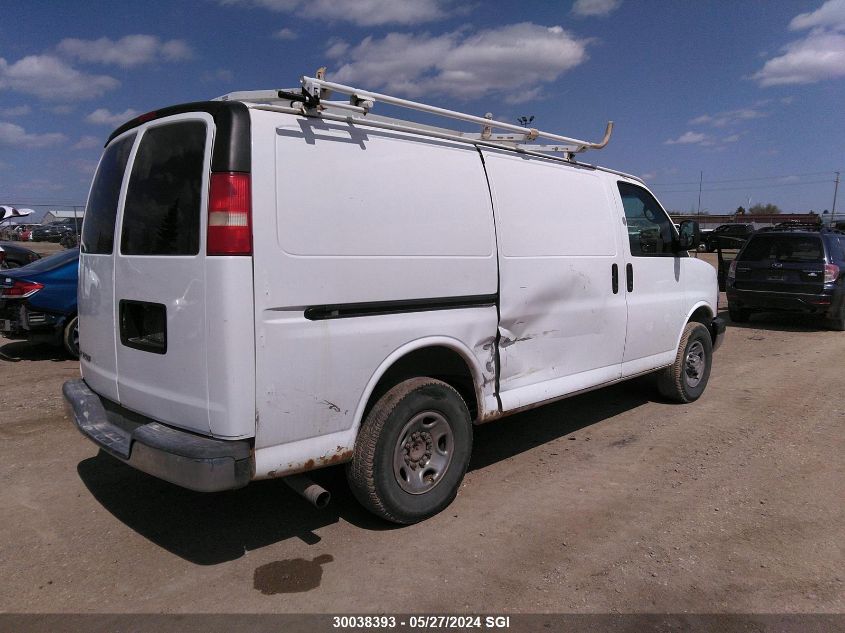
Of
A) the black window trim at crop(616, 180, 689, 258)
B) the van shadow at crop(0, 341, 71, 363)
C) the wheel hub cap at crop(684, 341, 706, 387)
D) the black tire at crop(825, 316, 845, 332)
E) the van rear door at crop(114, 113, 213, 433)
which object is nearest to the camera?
the van rear door at crop(114, 113, 213, 433)

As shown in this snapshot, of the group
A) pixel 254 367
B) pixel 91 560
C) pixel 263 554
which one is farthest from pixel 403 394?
pixel 91 560

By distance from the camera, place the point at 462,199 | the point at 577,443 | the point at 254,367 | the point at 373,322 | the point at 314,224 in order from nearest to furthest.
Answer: the point at 254,367
the point at 314,224
the point at 373,322
the point at 462,199
the point at 577,443

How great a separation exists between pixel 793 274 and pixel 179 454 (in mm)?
11312

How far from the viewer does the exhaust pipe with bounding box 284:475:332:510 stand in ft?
10.6

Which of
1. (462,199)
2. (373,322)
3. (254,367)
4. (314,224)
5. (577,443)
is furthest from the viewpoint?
(577,443)

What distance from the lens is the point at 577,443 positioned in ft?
17.6

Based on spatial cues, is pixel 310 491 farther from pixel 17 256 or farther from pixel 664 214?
pixel 17 256

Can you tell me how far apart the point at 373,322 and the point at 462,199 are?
1061 millimetres

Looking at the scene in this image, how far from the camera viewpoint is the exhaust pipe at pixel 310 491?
322cm

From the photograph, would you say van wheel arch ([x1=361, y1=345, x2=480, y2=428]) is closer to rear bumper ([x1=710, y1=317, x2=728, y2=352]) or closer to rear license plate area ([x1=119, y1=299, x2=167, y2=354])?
rear license plate area ([x1=119, y1=299, x2=167, y2=354])

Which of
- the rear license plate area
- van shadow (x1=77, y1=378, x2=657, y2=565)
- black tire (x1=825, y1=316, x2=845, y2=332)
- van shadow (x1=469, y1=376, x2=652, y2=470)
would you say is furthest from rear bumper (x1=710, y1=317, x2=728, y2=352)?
black tire (x1=825, y1=316, x2=845, y2=332)

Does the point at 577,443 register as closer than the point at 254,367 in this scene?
No

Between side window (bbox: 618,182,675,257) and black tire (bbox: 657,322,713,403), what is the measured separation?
953 mm

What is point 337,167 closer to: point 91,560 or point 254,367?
point 254,367
